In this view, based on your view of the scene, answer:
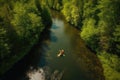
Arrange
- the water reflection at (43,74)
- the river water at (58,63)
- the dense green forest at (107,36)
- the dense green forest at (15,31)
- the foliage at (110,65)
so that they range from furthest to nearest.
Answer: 1. the dense green forest at (107,36)
2. the river water at (58,63)
3. the dense green forest at (15,31)
4. the foliage at (110,65)
5. the water reflection at (43,74)

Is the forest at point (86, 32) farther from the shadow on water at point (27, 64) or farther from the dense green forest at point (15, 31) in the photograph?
the shadow on water at point (27, 64)

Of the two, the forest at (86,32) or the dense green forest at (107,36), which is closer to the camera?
the forest at (86,32)

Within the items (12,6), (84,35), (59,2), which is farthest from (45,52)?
(59,2)

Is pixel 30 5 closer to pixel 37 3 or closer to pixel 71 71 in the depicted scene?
pixel 37 3

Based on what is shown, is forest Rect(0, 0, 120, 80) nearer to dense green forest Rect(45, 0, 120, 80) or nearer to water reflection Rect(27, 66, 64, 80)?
dense green forest Rect(45, 0, 120, 80)

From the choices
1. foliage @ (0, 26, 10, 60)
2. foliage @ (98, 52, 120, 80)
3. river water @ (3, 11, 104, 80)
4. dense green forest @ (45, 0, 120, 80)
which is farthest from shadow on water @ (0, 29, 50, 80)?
foliage @ (98, 52, 120, 80)

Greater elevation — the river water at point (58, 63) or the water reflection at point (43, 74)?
the water reflection at point (43, 74)

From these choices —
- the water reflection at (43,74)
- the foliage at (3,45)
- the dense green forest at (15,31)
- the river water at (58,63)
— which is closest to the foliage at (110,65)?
the river water at (58,63)
